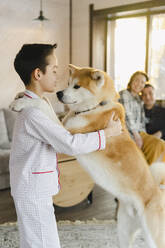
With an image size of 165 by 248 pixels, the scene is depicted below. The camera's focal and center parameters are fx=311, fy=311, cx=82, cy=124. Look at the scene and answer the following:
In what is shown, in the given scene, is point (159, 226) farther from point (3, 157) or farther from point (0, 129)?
point (0, 129)

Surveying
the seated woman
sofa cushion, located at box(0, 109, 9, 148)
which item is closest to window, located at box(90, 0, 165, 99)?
the seated woman

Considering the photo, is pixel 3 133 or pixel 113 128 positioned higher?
pixel 113 128

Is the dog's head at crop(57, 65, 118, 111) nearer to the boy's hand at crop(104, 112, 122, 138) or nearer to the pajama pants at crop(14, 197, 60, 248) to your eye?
the boy's hand at crop(104, 112, 122, 138)

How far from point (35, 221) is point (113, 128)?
22.3 inches

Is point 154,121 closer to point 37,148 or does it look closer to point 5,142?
point 5,142

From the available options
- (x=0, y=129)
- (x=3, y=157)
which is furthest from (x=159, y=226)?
(x=0, y=129)

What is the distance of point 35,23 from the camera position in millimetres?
4840

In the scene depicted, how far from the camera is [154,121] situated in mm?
3301

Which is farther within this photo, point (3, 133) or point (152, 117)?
point (3, 133)

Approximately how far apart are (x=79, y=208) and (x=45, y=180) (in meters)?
1.78

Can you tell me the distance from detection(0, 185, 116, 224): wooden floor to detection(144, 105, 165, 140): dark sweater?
2.81 ft

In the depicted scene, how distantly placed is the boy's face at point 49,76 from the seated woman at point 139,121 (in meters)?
1.56

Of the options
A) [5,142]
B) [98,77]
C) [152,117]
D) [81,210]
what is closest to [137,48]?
[152,117]

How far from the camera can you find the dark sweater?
3.29 m
